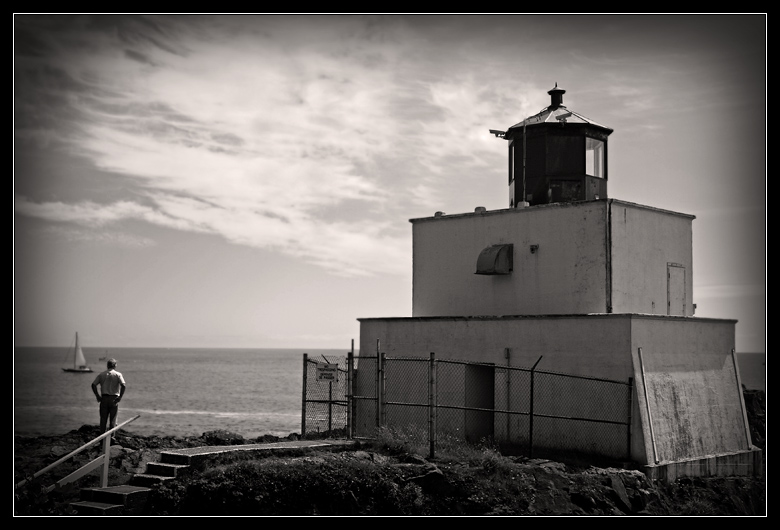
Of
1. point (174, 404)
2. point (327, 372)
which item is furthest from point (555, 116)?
point (174, 404)

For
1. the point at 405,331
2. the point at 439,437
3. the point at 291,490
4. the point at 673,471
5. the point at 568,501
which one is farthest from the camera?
the point at 405,331

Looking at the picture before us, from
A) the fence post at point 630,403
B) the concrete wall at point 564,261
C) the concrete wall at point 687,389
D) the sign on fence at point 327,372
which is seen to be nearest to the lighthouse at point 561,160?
the concrete wall at point 564,261

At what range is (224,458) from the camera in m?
14.2

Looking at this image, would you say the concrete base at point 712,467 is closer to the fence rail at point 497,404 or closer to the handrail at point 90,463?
the fence rail at point 497,404

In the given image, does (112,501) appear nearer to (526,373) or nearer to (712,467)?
(526,373)

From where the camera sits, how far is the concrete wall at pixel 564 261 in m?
18.4

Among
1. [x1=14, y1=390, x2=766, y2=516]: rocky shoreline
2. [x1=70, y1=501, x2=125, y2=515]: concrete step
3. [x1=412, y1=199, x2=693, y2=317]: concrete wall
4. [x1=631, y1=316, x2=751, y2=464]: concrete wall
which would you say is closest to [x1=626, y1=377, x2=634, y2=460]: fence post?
[x1=631, y1=316, x2=751, y2=464]: concrete wall

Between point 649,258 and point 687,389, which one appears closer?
point 687,389

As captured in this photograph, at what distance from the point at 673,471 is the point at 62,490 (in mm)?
10822

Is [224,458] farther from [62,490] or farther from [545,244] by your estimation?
A: [545,244]

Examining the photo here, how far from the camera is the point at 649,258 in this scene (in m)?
19.2

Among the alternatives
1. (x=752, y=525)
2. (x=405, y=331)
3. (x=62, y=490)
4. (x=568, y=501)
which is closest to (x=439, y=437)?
(x=405, y=331)

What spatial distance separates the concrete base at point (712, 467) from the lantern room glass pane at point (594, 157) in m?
6.89

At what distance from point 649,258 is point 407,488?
333 inches
